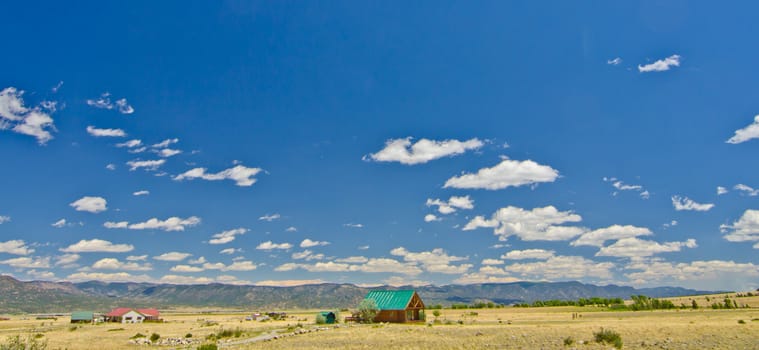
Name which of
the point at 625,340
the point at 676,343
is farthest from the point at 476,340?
the point at 676,343

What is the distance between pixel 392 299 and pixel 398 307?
2.57 m

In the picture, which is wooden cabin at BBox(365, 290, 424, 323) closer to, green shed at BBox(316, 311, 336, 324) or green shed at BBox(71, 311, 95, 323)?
green shed at BBox(316, 311, 336, 324)

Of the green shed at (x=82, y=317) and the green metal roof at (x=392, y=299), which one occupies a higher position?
the green metal roof at (x=392, y=299)

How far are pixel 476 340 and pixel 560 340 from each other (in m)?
5.42

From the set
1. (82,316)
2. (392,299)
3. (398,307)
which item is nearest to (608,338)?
(398,307)

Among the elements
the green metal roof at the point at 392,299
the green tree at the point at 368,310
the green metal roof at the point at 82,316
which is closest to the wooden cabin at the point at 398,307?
the green metal roof at the point at 392,299

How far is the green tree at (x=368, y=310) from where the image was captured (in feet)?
213

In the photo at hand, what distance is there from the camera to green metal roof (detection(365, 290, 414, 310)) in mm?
66062

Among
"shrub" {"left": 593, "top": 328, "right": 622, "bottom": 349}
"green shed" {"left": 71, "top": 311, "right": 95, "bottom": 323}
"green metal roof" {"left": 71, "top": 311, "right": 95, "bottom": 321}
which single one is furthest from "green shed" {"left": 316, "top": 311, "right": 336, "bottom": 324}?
"green metal roof" {"left": 71, "top": 311, "right": 95, "bottom": 321}

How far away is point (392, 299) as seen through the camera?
68000mm

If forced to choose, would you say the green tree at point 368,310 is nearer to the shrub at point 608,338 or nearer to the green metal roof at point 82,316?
the shrub at point 608,338

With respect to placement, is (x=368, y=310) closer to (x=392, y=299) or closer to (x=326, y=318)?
(x=392, y=299)

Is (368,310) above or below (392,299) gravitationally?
below

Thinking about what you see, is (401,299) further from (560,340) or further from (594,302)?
(594,302)
